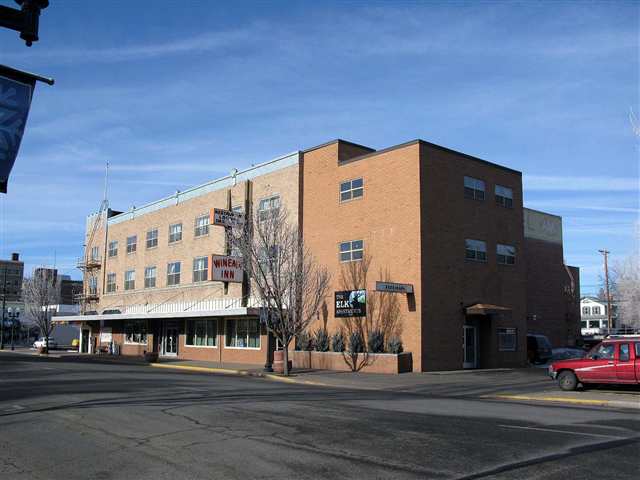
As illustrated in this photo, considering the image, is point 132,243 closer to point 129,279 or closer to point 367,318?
point 129,279

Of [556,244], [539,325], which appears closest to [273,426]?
[539,325]

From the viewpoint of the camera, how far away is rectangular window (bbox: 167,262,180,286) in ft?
156

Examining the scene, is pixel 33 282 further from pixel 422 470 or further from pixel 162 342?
pixel 422 470

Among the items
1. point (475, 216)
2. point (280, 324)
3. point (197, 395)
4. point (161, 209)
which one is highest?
point (161, 209)

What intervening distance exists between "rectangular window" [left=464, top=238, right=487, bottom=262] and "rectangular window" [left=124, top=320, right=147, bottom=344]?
29388mm

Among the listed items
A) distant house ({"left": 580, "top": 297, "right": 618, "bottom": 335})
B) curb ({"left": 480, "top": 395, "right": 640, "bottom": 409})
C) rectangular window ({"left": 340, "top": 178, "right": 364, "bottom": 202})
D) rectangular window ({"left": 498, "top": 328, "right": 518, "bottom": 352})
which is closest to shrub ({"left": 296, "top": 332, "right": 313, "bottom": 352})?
rectangular window ({"left": 340, "top": 178, "right": 364, "bottom": 202})

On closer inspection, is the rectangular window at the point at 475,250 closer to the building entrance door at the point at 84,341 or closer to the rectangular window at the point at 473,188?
the rectangular window at the point at 473,188

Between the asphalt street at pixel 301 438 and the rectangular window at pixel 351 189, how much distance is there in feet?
55.7

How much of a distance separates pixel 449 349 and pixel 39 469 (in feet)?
79.3

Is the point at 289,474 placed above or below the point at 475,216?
below

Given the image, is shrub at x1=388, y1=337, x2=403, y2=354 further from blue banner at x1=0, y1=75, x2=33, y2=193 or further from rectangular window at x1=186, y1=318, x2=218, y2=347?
blue banner at x1=0, y1=75, x2=33, y2=193

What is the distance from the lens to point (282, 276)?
101 feet

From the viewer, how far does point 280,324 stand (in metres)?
29.8

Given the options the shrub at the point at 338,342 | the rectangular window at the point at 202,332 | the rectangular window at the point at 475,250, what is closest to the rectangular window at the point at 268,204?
the shrub at the point at 338,342
